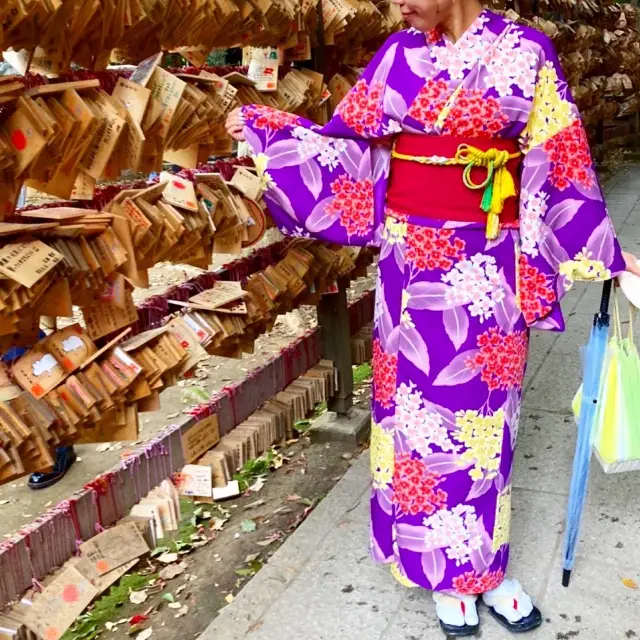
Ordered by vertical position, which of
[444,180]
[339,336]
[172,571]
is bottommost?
[172,571]

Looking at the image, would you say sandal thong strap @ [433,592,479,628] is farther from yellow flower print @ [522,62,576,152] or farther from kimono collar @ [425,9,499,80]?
kimono collar @ [425,9,499,80]

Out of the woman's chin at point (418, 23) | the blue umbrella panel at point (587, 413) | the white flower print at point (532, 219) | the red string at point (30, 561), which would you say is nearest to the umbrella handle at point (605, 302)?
the blue umbrella panel at point (587, 413)

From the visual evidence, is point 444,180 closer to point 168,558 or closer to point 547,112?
point 547,112

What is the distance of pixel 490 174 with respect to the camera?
1808 millimetres

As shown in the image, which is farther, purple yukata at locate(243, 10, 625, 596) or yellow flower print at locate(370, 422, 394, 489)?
yellow flower print at locate(370, 422, 394, 489)

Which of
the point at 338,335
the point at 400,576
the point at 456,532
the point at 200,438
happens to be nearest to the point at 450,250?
the point at 456,532

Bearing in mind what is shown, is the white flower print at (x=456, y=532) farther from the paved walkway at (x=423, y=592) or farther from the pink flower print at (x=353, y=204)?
the pink flower print at (x=353, y=204)

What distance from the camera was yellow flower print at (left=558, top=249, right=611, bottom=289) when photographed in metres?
1.90

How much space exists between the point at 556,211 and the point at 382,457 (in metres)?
0.81

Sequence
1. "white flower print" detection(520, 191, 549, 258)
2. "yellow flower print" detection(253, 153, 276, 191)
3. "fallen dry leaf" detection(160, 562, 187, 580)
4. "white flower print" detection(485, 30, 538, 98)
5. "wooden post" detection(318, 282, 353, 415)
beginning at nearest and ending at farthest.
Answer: "white flower print" detection(485, 30, 538, 98), "white flower print" detection(520, 191, 549, 258), "yellow flower print" detection(253, 153, 276, 191), "fallen dry leaf" detection(160, 562, 187, 580), "wooden post" detection(318, 282, 353, 415)

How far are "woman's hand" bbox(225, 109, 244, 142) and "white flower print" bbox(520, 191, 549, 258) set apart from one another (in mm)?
769

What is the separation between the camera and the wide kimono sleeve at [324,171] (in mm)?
1983

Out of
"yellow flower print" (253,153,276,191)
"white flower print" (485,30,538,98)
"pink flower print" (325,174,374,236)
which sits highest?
"white flower print" (485,30,538,98)

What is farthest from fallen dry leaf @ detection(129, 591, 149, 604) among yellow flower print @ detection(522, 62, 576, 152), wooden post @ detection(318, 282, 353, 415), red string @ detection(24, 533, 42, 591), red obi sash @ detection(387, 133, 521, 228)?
yellow flower print @ detection(522, 62, 576, 152)
